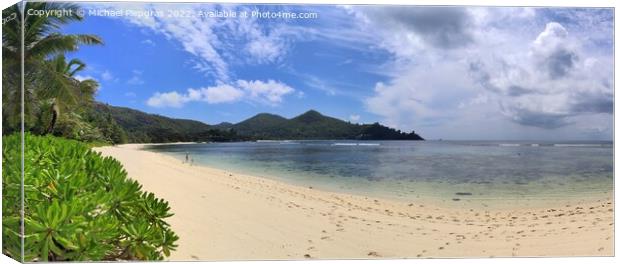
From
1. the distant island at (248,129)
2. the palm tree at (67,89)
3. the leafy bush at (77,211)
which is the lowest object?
the leafy bush at (77,211)

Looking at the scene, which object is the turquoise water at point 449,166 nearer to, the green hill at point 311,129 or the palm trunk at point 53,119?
the green hill at point 311,129

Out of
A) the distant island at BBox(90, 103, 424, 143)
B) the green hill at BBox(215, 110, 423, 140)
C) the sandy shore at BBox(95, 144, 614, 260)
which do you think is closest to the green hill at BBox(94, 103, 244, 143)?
the distant island at BBox(90, 103, 424, 143)

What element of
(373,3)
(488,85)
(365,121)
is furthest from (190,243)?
(488,85)

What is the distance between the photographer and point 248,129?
432cm

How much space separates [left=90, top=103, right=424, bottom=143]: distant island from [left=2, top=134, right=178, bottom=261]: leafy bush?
0.60 metres

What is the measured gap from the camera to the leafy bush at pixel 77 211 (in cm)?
271

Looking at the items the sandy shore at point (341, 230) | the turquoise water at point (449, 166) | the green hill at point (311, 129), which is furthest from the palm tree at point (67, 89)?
the green hill at point (311, 129)

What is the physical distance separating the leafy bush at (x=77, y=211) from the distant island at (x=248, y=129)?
1.96ft

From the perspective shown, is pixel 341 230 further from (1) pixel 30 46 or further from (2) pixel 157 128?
(1) pixel 30 46

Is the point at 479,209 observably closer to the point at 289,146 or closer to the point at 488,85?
the point at 488,85

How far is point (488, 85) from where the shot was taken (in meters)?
4.06

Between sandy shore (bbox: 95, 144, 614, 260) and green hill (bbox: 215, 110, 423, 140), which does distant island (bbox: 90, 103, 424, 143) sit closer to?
green hill (bbox: 215, 110, 423, 140)

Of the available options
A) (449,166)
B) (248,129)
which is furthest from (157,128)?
(449,166)

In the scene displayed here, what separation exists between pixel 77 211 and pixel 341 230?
2105mm
